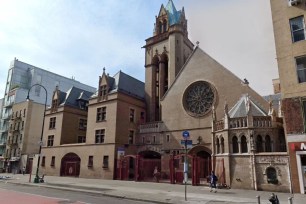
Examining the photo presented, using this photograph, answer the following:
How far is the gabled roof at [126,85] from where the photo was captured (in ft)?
125

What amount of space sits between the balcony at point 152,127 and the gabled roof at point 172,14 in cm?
1863

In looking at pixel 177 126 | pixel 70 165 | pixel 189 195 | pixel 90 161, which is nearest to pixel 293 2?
pixel 189 195

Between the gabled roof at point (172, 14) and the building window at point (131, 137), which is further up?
the gabled roof at point (172, 14)

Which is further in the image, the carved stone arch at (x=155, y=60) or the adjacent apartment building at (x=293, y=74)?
the carved stone arch at (x=155, y=60)

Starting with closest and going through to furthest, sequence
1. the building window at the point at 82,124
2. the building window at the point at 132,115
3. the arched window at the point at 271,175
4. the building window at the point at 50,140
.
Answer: the arched window at the point at 271,175
the building window at the point at 132,115
the building window at the point at 50,140
the building window at the point at 82,124

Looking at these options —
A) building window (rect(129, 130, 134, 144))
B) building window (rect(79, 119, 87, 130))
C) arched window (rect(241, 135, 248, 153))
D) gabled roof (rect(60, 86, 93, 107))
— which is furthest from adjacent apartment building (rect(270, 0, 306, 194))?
building window (rect(79, 119, 87, 130))

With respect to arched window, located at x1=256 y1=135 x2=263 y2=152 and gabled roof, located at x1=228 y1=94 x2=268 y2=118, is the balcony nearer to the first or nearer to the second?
gabled roof, located at x1=228 y1=94 x2=268 y2=118

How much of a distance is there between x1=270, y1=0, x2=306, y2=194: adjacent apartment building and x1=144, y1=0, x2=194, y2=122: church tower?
20.4 metres

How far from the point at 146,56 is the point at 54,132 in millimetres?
20821

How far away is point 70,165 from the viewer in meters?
39.9

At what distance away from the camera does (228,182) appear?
22.7 metres

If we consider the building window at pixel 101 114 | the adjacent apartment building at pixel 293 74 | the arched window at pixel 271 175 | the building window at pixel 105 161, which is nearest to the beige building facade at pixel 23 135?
the building window at pixel 101 114

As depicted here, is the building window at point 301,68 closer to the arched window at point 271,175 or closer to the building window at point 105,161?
the arched window at point 271,175

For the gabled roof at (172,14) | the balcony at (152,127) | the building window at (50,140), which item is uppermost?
the gabled roof at (172,14)
